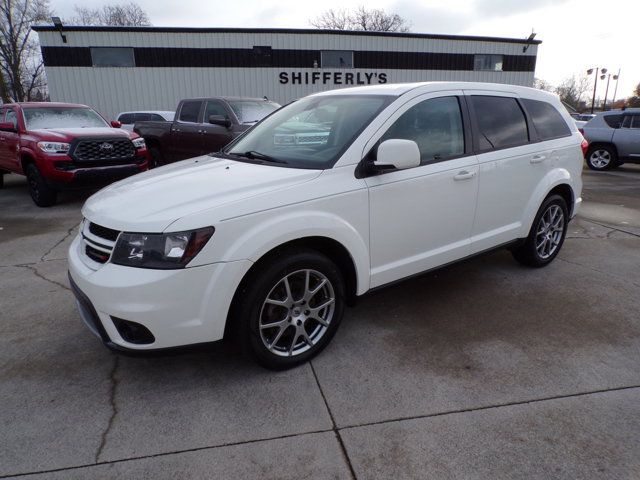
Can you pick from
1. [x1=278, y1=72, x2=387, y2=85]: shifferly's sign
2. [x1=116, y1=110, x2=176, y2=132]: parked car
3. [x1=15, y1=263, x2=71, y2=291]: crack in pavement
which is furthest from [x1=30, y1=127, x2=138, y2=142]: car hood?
[x1=278, y1=72, x2=387, y2=85]: shifferly's sign

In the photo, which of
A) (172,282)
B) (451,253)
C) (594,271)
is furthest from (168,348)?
(594,271)

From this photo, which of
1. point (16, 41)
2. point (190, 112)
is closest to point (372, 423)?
point (190, 112)

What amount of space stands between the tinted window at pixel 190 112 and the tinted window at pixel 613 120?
35.5ft

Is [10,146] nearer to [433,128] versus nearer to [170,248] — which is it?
[170,248]

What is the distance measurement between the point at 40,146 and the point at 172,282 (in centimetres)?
643

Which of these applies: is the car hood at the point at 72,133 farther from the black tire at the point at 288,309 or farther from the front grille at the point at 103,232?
the black tire at the point at 288,309

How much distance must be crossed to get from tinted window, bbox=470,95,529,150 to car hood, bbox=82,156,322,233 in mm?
1692

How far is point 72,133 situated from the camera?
24.4ft

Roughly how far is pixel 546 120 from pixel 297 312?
10.5 ft

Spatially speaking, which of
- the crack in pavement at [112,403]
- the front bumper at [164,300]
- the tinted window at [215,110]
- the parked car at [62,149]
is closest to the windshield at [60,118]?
the parked car at [62,149]

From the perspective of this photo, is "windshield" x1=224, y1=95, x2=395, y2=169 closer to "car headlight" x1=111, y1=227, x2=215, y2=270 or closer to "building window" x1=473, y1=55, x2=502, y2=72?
"car headlight" x1=111, y1=227, x2=215, y2=270

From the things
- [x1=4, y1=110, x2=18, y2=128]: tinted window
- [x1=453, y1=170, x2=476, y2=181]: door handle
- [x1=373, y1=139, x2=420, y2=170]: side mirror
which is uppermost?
[x1=4, y1=110, x2=18, y2=128]: tinted window

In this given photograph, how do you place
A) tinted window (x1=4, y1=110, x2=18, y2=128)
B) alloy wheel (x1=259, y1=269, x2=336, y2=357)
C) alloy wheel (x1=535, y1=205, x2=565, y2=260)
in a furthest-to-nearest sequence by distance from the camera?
tinted window (x1=4, y1=110, x2=18, y2=128) < alloy wheel (x1=535, y1=205, x2=565, y2=260) < alloy wheel (x1=259, y1=269, x2=336, y2=357)

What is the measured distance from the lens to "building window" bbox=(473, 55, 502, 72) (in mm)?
23656
